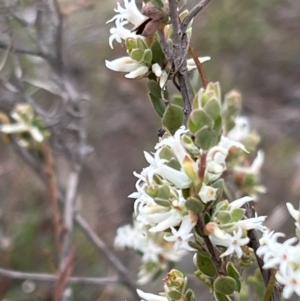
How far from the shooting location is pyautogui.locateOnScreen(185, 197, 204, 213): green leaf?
0.41 metres

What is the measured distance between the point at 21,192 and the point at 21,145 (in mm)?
1244

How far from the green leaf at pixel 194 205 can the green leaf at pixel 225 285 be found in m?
0.07

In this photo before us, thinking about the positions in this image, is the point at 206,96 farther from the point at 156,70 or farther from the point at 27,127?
the point at 27,127

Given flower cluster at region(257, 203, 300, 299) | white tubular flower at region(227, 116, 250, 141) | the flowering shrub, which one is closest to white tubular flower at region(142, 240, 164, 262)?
white tubular flower at region(227, 116, 250, 141)

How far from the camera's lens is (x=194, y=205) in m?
0.41

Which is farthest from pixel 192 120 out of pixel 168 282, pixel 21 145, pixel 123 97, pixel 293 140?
pixel 123 97

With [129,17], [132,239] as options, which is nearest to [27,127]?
[132,239]

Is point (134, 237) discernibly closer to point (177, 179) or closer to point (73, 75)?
point (177, 179)

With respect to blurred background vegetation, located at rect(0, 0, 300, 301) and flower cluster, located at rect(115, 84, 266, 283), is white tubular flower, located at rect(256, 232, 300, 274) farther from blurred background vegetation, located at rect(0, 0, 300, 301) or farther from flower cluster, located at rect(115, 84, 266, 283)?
blurred background vegetation, located at rect(0, 0, 300, 301)

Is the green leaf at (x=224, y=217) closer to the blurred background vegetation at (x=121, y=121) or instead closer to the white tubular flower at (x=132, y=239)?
the white tubular flower at (x=132, y=239)

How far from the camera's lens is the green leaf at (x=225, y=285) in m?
0.43

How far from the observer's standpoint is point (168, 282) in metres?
0.48

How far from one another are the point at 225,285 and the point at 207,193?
0.09 metres

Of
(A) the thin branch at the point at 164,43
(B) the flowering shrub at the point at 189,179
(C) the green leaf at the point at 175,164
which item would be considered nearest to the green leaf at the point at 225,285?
(B) the flowering shrub at the point at 189,179
